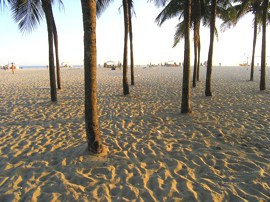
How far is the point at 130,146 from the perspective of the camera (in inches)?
171

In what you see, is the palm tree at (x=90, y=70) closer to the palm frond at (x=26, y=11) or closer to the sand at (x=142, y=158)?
the sand at (x=142, y=158)

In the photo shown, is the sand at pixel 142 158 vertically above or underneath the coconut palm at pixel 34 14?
underneath

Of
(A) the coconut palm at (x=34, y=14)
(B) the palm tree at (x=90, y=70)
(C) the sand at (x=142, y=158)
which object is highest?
(A) the coconut palm at (x=34, y=14)

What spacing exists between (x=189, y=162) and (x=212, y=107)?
4345 mm

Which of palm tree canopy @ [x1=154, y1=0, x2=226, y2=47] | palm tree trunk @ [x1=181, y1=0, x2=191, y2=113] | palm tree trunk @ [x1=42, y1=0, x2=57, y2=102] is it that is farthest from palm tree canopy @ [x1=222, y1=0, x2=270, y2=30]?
palm tree trunk @ [x1=42, y1=0, x2=57, y2=102]

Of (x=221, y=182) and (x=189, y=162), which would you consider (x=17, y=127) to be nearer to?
(x=189, y=162)

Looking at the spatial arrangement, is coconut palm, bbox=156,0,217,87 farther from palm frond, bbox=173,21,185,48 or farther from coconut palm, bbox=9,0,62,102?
coconut palm, bbox=9,0,62,102

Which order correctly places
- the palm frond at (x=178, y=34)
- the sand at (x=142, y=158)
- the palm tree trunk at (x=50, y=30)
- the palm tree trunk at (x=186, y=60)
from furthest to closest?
the palm frond at (x=178, y=34), the palm tree trunk at (x=50, y=30), the palm tree trunk at (x=186, y=60), the sand at (x=142, y=158)

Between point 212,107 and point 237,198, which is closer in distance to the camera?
point 237,198

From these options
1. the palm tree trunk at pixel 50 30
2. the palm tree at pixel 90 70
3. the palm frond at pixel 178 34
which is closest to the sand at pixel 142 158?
the palm tree at pixel 90 70

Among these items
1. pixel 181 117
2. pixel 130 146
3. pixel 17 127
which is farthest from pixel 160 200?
pixel 17 127

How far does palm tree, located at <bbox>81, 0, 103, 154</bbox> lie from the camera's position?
11.3 feet

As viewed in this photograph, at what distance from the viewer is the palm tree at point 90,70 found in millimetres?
3453

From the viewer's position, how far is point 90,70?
3.62m
